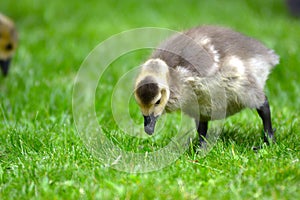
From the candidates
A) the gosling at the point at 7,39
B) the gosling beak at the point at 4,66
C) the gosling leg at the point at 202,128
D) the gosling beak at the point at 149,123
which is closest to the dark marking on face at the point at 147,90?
the gosling beak at the point at 149,123

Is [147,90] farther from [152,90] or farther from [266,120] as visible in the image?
[266,120]

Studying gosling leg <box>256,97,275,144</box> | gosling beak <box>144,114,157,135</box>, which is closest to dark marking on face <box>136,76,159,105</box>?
gosling beak <box>144,114,157,135</box>

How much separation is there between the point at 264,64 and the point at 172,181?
137cm

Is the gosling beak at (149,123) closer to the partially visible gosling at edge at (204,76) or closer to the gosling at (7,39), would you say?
the partially visible gosling at edge at (204,76)

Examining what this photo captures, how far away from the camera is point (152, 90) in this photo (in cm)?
334

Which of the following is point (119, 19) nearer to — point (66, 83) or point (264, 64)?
point (66, 83)

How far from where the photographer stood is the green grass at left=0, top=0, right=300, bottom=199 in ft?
10.1

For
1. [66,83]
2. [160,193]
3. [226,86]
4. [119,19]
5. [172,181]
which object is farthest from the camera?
[119,19]

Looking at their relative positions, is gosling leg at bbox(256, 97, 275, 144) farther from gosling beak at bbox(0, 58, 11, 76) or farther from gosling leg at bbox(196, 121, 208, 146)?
gosling beak at bbox(0, 58, 11, 76)

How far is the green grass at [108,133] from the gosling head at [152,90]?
35 centimetres

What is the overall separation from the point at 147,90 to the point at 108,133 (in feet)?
2.65

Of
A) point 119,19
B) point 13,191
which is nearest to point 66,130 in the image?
point 13,191

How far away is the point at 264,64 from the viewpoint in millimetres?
4047

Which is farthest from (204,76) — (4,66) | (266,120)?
(4,66)
